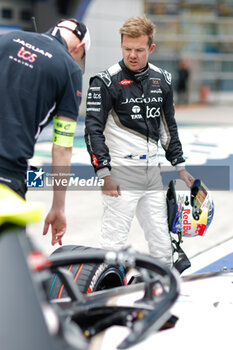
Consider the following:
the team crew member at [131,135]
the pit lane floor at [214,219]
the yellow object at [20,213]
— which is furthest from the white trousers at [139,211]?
the yellow object at [20,213]

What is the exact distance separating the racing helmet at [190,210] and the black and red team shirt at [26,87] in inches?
48.2

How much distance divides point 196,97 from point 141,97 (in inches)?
869

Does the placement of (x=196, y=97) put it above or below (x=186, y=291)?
below

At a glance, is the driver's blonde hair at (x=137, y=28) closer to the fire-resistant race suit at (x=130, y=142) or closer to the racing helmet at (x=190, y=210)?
the fire-resistant race suit at (x=130, y=142)

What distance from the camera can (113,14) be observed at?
52.4 ft

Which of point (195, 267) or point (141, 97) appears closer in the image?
point (141, 97)

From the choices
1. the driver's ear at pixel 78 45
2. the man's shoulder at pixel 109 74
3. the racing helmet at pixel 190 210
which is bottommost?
the racing helmet at pixel 190 210

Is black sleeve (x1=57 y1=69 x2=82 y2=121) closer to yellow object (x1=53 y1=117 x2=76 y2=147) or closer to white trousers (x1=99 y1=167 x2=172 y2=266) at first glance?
yellow object (x1=53 y1=117 x2=76 y2=147)

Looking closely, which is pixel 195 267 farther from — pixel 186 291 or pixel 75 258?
pixel 75 258

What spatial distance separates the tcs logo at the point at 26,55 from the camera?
255 cm

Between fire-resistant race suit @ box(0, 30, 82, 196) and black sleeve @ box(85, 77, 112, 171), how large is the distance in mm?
613

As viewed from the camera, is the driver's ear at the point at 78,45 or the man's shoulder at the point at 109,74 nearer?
the driver's ear at the point at 78,45

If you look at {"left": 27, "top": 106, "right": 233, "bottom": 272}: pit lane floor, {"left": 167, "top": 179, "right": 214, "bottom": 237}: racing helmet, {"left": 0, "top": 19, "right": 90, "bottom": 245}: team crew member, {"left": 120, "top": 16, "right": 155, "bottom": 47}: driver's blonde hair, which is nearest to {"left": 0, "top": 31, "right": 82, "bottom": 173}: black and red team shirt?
{"left": 0, "top": 19, "right": 90, "bottom": 245}: team crew member

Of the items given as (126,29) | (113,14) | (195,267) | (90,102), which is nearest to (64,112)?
Result: (90,102)
